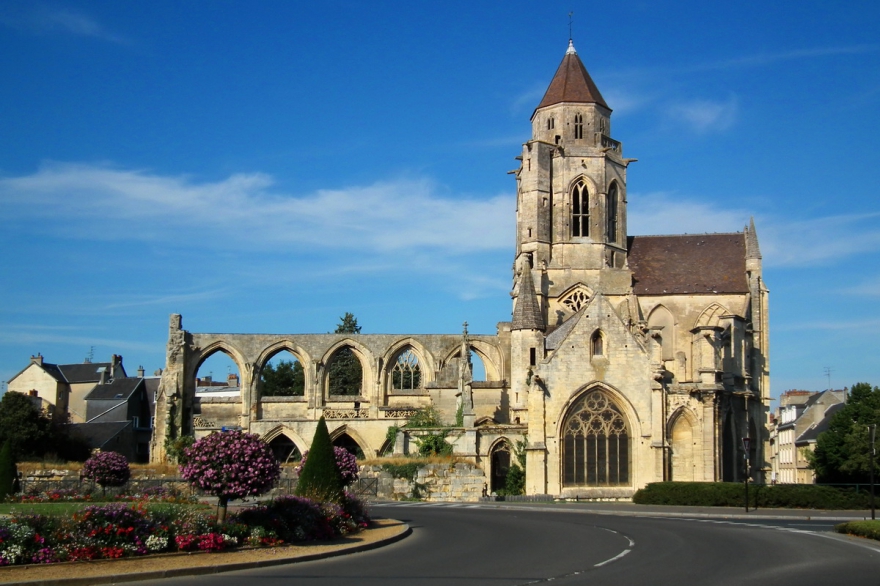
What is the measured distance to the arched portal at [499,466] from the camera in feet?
128

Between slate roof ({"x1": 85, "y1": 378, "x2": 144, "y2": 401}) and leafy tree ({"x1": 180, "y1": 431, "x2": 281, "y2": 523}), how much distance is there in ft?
157

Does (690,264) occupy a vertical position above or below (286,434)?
above

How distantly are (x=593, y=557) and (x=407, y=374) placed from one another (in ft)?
122

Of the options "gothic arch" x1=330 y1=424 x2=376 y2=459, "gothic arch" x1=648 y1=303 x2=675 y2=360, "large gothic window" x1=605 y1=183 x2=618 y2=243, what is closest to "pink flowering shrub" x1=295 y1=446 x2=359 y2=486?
"gothic arch" x1=330 y1=424 x2=376 y2=459

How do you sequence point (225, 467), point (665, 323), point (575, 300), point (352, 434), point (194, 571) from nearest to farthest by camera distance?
point (194, 571) < point (225, 467) < point (665, 323) < point (352, 434) < point (575, 300)

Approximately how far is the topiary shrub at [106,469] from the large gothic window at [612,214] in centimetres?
2958

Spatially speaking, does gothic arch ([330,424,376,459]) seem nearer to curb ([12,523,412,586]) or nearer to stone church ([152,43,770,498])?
stone church ([152,43,770,498])

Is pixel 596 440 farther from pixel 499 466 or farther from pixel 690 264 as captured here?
pixel 690 264

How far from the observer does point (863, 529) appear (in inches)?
776

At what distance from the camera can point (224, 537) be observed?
15242 mm

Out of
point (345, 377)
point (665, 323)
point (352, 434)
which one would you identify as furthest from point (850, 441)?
point (345, 377)

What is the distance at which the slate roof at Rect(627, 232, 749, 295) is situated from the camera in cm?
4803

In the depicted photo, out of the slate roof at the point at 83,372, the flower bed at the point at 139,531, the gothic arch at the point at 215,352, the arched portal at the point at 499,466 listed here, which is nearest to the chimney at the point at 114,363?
the slate roof at the point at 83,372

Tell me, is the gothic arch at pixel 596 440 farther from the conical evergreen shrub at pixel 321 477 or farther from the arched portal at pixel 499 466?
the conical evergreen shrub at pixel 321 477
